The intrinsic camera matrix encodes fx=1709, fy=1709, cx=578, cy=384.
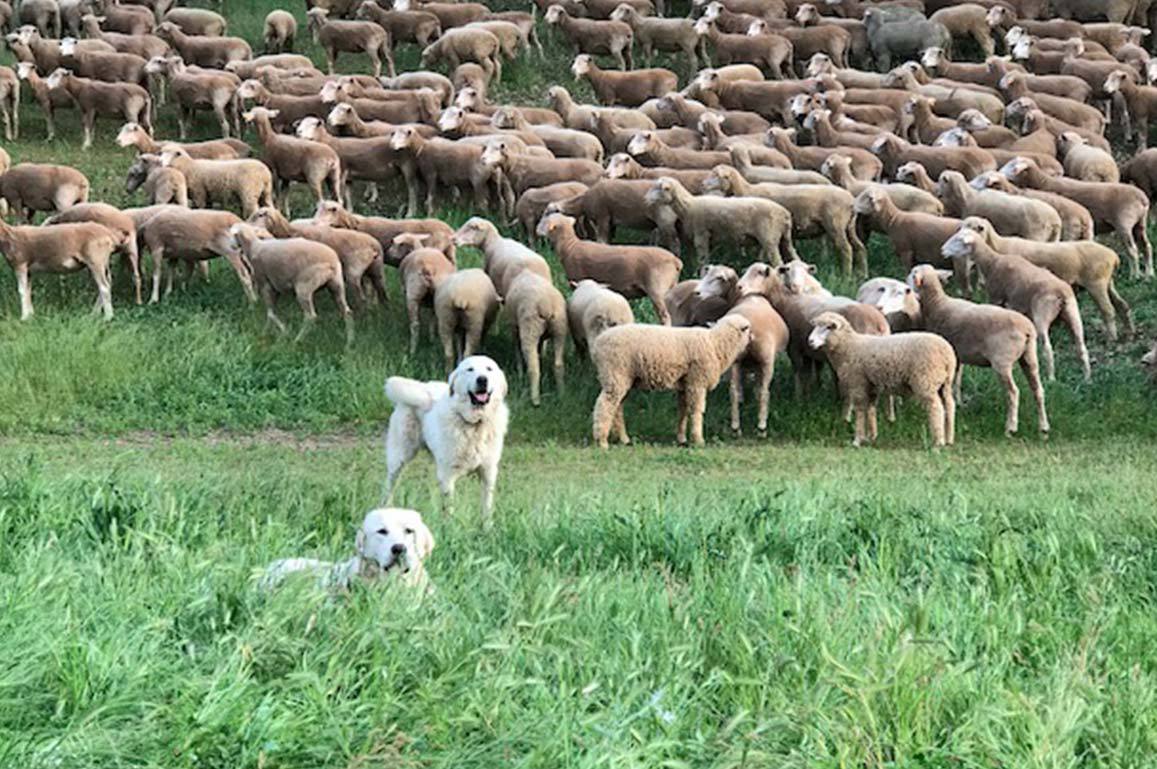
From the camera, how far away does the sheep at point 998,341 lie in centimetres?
1530

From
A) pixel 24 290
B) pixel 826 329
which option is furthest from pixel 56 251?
pixel 826 329

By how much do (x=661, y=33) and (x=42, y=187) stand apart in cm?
1188

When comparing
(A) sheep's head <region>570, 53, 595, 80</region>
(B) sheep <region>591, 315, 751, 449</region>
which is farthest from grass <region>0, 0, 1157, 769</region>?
(A) sheep's head <region>570, 53, 595, 80</region>

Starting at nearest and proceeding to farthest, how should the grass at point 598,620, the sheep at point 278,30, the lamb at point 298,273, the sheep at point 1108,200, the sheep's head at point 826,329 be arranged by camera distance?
the grass at point 598,620 → the sheep's head at point 826,329 → the lamb at point 298,273 → the sheep at point 1108,200 → the sheep at point 278,30

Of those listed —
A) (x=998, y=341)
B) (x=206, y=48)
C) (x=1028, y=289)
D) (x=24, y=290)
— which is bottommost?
(x=24, y=290)

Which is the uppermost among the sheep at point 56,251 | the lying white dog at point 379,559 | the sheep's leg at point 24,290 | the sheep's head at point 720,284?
the lying white dog at point 379,559

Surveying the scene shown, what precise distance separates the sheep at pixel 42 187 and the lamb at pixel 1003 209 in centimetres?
1012

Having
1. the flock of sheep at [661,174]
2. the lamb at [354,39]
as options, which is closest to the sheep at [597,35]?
the flock of sheep at [661,174]

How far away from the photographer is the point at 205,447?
48.2 feet

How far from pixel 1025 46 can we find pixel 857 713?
2179cm

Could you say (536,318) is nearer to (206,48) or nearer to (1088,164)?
(1088,164)

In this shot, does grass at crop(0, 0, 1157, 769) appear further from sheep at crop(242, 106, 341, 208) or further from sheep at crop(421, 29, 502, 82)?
sheep at crop(421, 29, 502, 82)

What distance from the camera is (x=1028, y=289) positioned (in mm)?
16562

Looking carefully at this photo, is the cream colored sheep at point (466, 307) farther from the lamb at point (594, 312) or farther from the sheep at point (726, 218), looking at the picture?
the sheep at point (726, 218)
